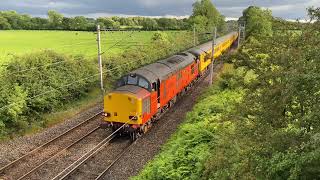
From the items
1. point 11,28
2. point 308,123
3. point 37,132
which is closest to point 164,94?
point 37,132

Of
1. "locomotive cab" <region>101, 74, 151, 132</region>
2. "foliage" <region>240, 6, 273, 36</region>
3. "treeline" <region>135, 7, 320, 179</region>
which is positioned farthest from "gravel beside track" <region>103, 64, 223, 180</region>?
"foliage" <region>240, 6, 273, 36</region>

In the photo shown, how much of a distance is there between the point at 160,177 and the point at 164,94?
11.5m

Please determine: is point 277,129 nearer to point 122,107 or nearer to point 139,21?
point 122,107

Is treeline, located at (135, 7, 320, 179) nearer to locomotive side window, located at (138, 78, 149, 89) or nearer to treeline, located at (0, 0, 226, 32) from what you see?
locomotive side window, located at (138, 78, 149, 89)

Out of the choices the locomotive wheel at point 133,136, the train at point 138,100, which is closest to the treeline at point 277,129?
the train at point 138,100

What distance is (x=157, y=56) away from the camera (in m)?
54.5

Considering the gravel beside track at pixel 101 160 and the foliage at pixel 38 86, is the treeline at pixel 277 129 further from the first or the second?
the foliage at pixel 38 86

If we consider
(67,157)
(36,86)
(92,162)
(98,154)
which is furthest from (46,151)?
(36,86)

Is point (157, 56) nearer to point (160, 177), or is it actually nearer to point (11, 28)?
point (160, 177)

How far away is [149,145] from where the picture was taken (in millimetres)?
22750

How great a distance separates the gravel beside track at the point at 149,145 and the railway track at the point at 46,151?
3.68 m

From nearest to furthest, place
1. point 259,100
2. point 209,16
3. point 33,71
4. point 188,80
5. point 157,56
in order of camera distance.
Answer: point 259,100
point 33,71
point 188,80
point 157,56
point 209,16

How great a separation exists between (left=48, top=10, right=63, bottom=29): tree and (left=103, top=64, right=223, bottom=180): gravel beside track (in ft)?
278

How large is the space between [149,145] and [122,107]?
280cm
